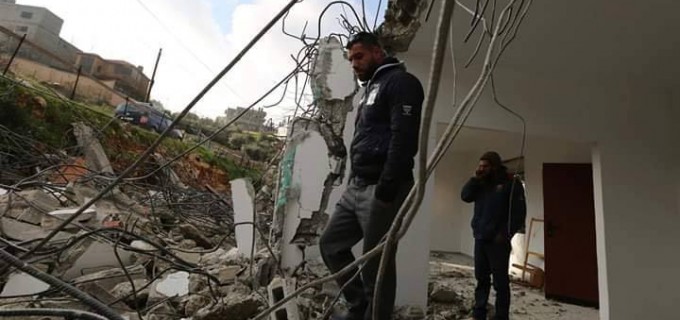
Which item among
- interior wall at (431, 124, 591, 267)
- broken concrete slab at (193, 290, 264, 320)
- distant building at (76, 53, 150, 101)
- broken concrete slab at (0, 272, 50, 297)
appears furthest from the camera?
distant building at (76, 53, 150, 101)

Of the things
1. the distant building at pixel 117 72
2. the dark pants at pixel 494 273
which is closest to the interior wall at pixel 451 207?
the dark pants at pixel 494 273

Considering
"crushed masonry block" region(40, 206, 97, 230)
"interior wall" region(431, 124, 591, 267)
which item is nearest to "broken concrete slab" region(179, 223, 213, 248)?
"crushed masonry block" region(40, 206, 97, 230)

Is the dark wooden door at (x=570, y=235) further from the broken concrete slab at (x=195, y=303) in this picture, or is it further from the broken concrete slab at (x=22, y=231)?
the broken concrete slab at (x=22, y=231)

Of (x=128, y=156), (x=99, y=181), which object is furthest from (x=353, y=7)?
(x=128, y=156)

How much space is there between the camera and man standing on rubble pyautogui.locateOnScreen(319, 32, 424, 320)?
1.29 metres

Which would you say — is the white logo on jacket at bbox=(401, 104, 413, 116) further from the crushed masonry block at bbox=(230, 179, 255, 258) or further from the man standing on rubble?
the crushed masonry block at bbox=(230, 179, 255, 258)

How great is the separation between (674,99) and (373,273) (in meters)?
3.56

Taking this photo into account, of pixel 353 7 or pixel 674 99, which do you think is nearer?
pixel 353 7

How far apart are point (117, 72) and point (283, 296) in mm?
22020

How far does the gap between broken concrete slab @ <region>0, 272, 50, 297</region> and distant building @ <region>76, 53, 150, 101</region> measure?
17245mm

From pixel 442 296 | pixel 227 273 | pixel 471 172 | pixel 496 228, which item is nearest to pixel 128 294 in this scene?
pixel 227 273

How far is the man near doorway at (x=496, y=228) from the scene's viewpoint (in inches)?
86.6

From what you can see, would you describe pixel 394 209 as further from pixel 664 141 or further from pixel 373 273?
pixel 664 141

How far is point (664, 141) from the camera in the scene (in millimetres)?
2914
